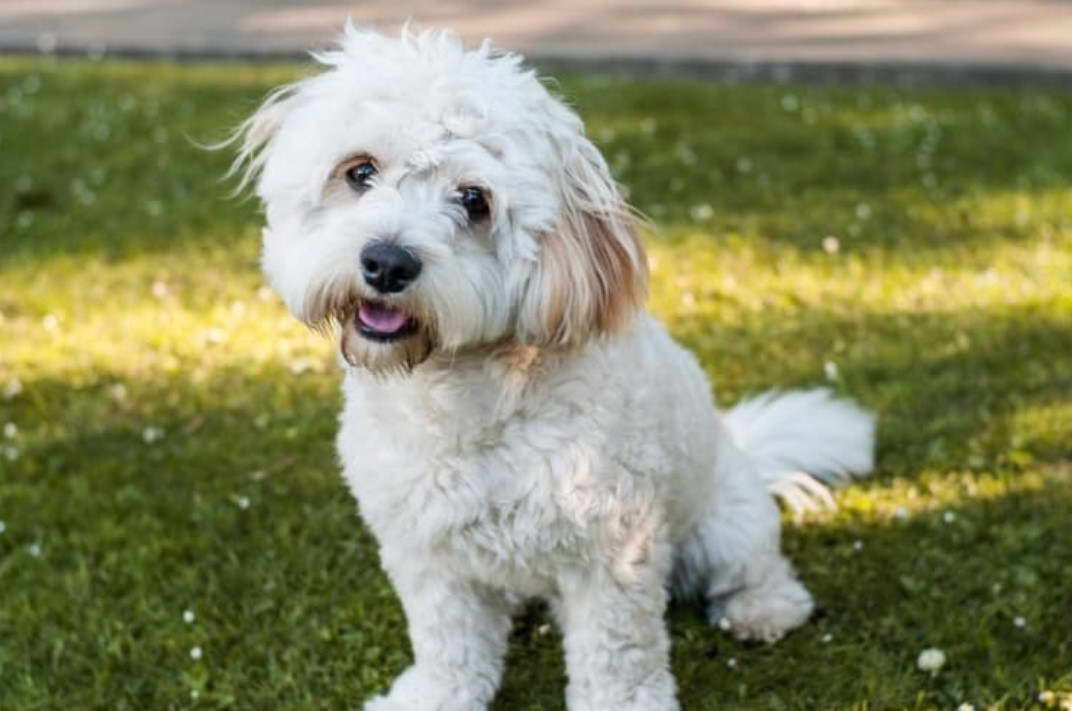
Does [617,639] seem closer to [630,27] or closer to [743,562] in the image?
[743,562]

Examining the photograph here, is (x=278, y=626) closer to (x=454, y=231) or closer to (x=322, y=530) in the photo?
(x=322, y=530)

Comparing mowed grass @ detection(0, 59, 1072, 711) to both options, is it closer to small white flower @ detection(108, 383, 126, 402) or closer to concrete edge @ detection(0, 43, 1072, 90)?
small white flower @ detection(108, 383, 126, 402)

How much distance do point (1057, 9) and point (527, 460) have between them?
28.9 ft

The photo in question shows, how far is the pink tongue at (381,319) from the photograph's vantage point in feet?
9.11

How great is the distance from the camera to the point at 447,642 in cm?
335

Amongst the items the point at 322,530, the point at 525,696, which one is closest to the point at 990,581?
the point at 525,696

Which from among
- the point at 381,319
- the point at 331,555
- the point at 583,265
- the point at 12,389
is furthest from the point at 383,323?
the point at 12,389

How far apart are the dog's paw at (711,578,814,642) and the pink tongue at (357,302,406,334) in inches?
54.1

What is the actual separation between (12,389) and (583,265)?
300 centimetres

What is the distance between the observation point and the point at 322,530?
4207mm

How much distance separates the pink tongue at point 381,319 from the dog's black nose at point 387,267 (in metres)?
0.09

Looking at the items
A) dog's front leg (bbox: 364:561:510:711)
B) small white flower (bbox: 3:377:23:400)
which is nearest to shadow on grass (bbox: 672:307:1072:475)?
dog's front leg (bbox: 364:561:510:711)

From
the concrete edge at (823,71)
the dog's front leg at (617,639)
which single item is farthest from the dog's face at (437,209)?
the concrete edge at (823,71)

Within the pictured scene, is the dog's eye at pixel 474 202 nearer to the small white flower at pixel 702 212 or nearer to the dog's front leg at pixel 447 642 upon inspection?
the dog's front leg at pixel 447 642
